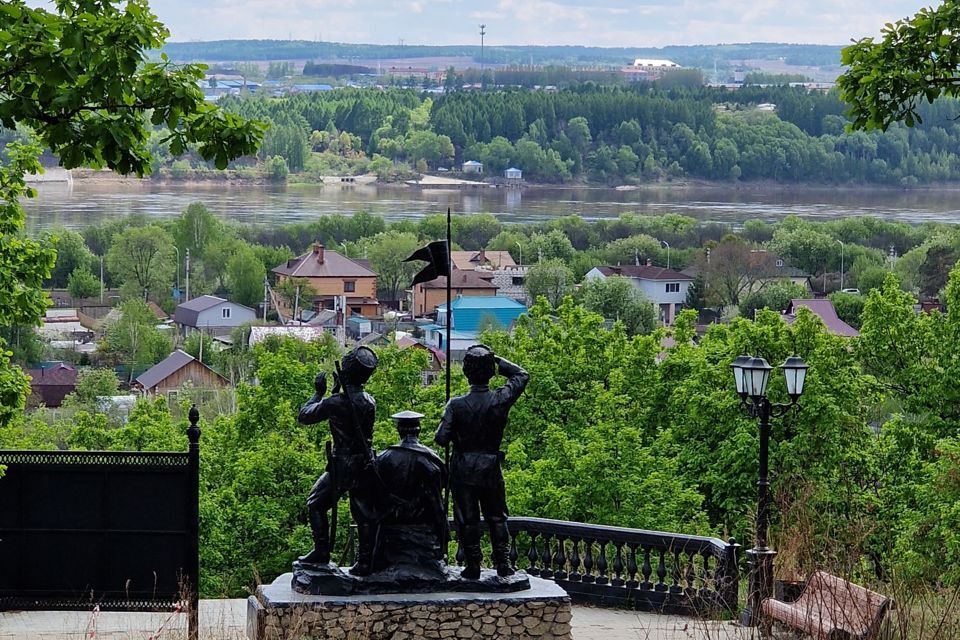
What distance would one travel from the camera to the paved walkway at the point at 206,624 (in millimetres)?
14047

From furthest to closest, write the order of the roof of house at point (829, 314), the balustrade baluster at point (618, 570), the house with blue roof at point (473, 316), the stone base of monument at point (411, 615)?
the house with blue roof at point (473, 316)
the roof of house at point (829, 314)
the balustrade baluster at point (618, 570)
the stone base of monument at point (411, 615)

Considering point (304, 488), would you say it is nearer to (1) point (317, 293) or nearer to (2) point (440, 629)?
(2) point (440, 629)

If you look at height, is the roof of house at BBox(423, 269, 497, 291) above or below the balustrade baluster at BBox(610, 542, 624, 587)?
below

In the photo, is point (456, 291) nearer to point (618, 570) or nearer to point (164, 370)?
point (164, 370)

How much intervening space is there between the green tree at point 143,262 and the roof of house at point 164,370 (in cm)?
4772

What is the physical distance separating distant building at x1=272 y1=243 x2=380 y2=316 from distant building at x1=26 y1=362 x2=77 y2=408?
44.1 metres

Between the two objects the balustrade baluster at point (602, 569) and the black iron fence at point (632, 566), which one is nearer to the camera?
the black iron fence at point (632, 566)

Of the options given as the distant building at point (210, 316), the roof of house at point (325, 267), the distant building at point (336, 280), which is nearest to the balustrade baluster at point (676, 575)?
the distant building at point (210, 316)

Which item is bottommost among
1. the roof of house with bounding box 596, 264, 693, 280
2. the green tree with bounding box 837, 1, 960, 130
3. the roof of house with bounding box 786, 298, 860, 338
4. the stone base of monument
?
the roof of house with bounding box 596, 264, 693, 280

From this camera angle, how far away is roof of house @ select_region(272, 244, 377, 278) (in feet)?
493

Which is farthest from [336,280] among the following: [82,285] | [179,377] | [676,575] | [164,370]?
[676,575]

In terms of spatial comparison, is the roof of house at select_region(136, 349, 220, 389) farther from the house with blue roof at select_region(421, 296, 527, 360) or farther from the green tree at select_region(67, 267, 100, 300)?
the green tree at select_region(67, 267, 100, 300)

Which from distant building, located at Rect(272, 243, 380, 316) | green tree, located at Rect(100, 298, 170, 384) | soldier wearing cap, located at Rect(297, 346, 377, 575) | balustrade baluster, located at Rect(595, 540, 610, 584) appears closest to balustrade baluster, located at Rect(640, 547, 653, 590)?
balustrade baluster, located at Rect(595, 540, 610, 584)

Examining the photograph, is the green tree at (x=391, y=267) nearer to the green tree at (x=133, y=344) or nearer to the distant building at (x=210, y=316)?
the distant building at (x=210, y=316)
